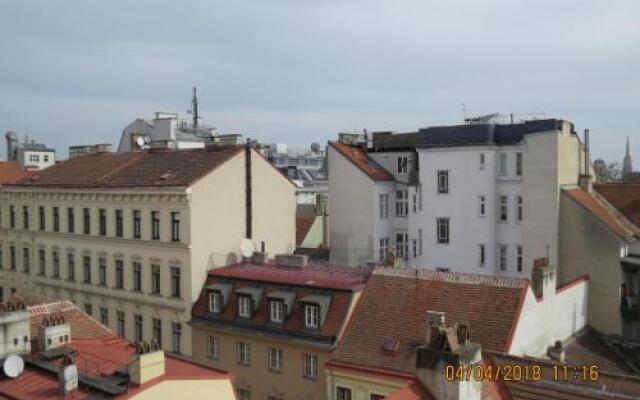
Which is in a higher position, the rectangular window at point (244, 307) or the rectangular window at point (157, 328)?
the rectangular window at point (244, 307)

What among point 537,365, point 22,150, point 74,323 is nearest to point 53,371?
point 74,323

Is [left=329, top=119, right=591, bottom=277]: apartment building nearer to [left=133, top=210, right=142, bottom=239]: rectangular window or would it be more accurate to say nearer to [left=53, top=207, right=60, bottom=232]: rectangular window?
[left=133, top=210, right=142, bottom=239]: rectangular window

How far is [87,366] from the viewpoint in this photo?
68.9 ft

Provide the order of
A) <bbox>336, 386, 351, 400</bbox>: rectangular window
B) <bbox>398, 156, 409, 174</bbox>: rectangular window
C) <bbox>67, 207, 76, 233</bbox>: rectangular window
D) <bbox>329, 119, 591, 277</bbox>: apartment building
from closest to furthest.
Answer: <bbox>336, 386, 351, 400</bbox>: rectangular window, <bbox>329, 119, 591, 277</bbox>: apartment building, <bbox>67, 207, 76, 233</bbox>: rectangular window, <bbox>398, 156, 409, 174</bbox>: rectangular window

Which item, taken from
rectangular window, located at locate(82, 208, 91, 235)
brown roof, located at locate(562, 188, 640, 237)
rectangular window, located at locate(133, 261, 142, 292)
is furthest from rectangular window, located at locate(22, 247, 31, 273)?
brown roof, located at locate(562, 188, 640, 237)

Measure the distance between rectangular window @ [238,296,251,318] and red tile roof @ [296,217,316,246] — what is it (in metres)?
21.8

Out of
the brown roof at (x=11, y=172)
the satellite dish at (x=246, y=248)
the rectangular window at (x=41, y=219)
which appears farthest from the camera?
the brown roof at (x=11, y=172)

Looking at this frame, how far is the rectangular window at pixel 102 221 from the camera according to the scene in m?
40.4

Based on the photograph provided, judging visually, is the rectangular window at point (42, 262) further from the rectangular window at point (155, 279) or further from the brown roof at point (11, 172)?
the brown roof at point (11, 172)

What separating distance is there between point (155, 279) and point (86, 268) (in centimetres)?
716

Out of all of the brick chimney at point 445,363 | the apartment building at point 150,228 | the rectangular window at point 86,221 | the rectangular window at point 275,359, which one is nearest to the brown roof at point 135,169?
the apartment building at point 150,228

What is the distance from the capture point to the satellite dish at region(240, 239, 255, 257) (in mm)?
37375

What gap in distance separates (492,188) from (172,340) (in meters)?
21.2

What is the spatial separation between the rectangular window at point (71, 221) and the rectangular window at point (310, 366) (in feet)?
67.3
